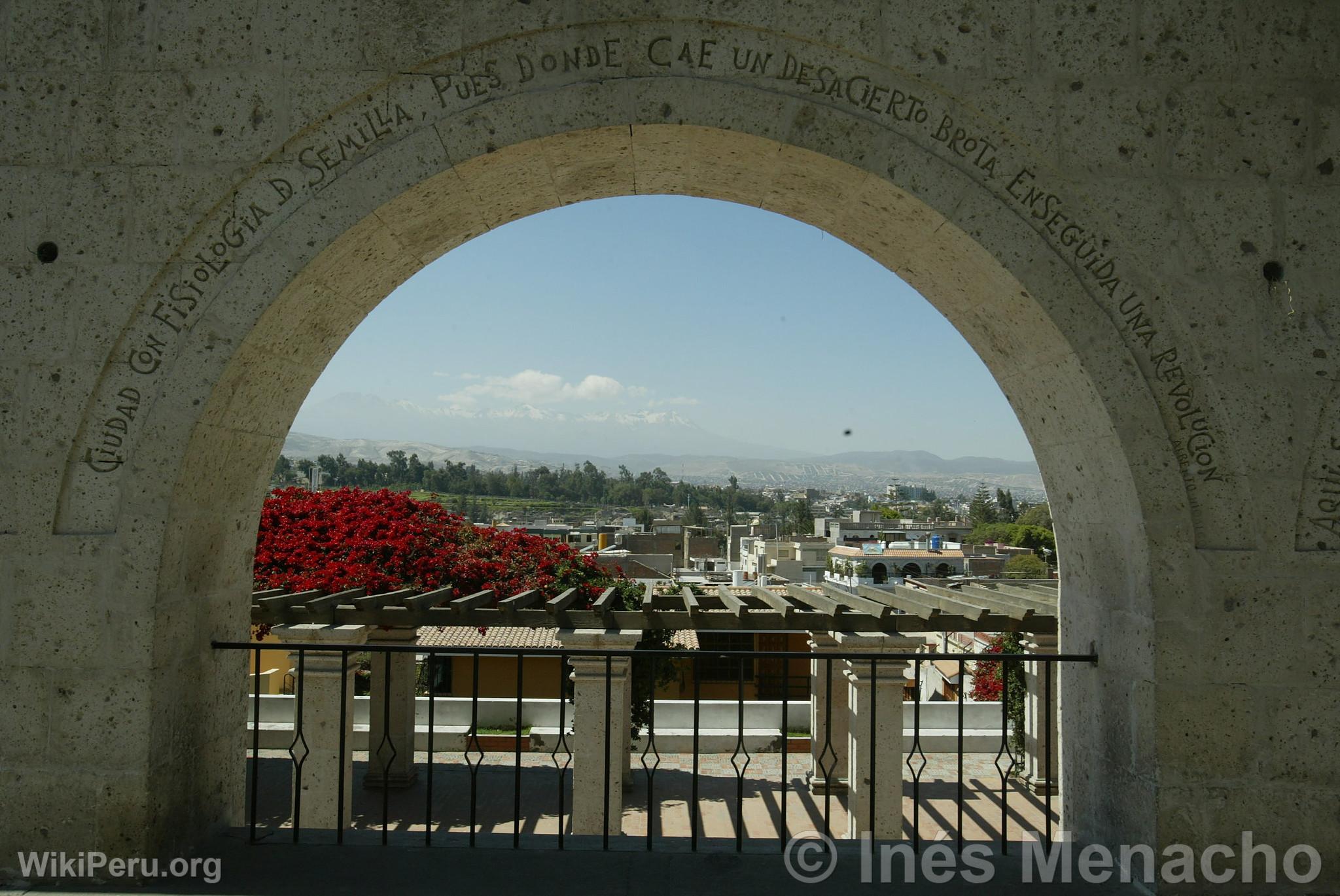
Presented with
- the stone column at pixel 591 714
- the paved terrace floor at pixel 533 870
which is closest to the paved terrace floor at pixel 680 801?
the stone column at pixel 591 714

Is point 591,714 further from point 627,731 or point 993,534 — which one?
point 993,534

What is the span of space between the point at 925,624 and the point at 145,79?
605cm

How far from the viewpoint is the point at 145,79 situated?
10.5 feet

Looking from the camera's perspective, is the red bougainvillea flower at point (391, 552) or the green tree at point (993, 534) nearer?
the red bougainvillea flower at point (391, 552)

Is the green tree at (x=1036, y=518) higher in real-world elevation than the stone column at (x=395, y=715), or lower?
lower

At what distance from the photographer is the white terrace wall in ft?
10.0

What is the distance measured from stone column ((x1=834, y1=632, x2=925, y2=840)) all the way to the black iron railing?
44mm

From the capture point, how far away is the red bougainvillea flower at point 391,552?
9461 mm

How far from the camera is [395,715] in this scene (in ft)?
30.2

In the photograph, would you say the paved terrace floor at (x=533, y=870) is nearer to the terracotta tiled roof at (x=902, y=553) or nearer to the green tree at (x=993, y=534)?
the terracotta tiled roof at (x=902, y=553)

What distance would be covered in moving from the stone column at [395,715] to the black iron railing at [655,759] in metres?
0.06

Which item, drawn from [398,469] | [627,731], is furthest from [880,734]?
[398,469]

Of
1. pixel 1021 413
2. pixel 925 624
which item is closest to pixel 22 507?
pixel 1021 413

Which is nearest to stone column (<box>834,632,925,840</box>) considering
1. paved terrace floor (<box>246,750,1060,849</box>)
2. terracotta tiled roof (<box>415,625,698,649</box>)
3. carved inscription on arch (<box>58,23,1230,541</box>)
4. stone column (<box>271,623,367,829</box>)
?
paved terrace floor (<box>246,750,1060,849</box>)
